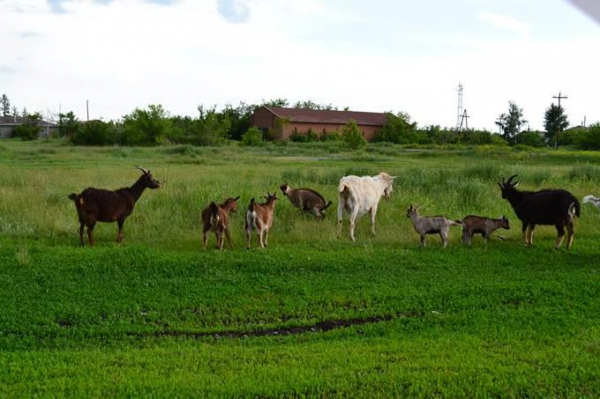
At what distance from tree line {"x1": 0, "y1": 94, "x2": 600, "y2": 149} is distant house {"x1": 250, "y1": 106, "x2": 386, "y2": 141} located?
4.47 feet

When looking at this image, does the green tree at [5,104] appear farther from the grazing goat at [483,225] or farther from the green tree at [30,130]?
the grazing goat at [483,225]

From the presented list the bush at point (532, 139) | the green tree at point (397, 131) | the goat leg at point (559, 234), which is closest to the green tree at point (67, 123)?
the green tree at point (397, 131)

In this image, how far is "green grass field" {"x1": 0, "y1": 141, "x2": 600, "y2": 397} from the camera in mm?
5605

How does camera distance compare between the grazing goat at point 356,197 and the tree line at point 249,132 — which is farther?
the tree line at point 249,132

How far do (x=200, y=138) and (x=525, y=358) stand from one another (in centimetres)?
6355

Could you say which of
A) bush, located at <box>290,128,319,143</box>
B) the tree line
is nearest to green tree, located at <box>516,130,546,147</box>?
the tree line

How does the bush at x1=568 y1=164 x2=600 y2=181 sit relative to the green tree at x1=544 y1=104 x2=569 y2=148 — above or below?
below

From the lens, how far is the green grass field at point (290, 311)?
5.61 metres

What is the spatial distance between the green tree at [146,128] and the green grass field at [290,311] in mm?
54543

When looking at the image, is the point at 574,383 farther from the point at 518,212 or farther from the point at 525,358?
the point at 518,212

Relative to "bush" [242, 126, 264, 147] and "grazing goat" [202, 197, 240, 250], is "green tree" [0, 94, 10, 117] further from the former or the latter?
"grazing goat" [202, 197, 240, 250]

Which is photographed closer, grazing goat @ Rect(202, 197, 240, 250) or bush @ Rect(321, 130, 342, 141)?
grazing goat @ Rect(202, 197, 240, 250)

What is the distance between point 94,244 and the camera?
457 inches

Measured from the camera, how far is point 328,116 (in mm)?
88562
